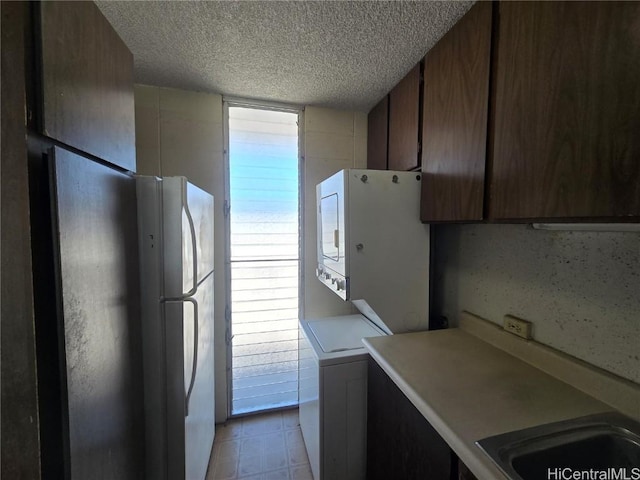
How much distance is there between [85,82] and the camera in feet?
2.71

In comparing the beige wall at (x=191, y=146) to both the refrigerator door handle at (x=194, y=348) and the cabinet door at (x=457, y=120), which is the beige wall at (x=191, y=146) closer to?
the refrigerator door handle at (x=194, y=348)

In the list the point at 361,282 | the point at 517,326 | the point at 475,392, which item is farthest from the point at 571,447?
the point at 361,282

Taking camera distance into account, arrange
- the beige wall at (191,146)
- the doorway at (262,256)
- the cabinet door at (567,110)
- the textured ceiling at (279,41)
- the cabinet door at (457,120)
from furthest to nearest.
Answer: the doorway at (262,256) → the beige wall at (191,146) → the textured ceiling at (279,41) → the cabinet door at (457,120) → the cabinet door at (567,110)

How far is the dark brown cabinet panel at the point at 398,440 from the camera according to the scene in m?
0.88

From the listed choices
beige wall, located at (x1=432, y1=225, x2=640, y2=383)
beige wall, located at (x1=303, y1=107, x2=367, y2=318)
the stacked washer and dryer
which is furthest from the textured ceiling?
beige wall, located at (x1=432, y1=225, x2=640, y2=383)

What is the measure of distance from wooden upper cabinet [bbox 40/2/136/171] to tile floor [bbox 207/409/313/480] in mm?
1986

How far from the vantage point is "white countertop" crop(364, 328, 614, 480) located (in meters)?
0.81

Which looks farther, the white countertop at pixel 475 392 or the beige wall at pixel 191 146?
the beige wall at pixel 191 146

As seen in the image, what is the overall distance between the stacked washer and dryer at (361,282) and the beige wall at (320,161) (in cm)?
63

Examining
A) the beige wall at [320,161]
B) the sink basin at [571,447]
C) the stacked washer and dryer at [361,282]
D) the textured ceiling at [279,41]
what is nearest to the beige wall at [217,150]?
the beige wall at [320,161]

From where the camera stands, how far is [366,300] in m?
1.47

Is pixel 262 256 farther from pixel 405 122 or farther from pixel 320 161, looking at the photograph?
pixel 405 122

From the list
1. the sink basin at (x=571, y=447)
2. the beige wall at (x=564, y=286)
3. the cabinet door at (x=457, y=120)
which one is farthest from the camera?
the cabinet door at (x=457, y=120)

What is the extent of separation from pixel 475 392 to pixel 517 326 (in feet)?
1.51
